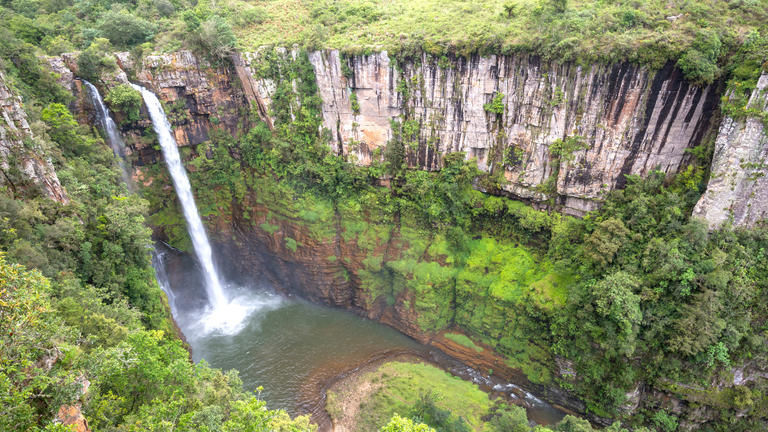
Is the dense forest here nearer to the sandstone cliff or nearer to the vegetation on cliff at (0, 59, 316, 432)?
the vegetation on cliff at (0, 59, 316, 432)

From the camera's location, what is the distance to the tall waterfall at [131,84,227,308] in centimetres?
2286

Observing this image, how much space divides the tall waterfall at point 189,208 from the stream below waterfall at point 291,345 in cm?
63

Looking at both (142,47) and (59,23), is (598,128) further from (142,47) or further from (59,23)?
(59,23)

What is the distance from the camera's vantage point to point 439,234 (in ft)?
74.8

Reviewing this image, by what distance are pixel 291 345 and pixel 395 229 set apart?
344 inches

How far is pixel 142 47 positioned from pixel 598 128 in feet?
78.7

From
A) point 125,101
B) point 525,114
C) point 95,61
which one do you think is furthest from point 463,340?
point 95,61

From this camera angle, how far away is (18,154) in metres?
13.1

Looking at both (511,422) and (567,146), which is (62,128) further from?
(511,422)

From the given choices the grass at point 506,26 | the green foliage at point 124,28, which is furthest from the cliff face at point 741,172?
the green foliage at point 124,28

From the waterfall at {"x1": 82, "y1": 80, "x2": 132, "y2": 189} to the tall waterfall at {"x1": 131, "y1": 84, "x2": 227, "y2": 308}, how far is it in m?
1.93

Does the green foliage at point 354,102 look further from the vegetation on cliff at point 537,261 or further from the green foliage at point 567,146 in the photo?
the green foliage at point 567,146

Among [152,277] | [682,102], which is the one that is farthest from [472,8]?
[152,277]

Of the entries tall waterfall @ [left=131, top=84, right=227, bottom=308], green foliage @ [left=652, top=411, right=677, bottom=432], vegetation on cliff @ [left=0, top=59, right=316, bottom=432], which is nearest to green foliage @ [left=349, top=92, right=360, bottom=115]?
tall waterfall @ [left=131, top=84, right=227, bottom=308]
